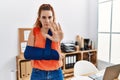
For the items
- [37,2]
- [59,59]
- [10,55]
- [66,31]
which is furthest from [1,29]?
[59,59]

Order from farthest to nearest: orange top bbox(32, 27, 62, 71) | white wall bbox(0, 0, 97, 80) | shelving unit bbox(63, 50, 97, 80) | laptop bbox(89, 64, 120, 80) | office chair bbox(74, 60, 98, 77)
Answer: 1. shelving unit bbox(63, 50, 97, 80)
2. white wall bbox(0, 0, 97, 80)
3. office chair bbox(74, 60, 98, 77)
4. laptop bbox(89, 64, 120, 80)
5. orange top bbox(32, 27, 62, 71)

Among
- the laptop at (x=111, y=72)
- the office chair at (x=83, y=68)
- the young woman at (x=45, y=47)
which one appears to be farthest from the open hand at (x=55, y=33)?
the office chair at (x=83, y=68)

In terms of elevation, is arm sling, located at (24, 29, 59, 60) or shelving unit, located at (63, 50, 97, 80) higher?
arm sling, located at (24, 29, 59, 60)

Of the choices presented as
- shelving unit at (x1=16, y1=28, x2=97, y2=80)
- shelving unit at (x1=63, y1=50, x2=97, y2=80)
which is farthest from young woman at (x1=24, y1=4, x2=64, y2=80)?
shelving unit at (x1=63, y1=50, x2=97, y2=80)

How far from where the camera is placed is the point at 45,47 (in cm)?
130

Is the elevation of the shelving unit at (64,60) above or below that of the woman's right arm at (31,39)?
below

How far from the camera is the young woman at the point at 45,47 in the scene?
4.12 ft

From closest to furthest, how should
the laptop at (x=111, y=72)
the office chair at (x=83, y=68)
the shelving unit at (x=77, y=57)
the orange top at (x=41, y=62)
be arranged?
the orange top at (x=41, y=62), the laptop at (x=111, y=72), the office chair at (x=83, y=68), the shelving unit at (x=77, y=57)

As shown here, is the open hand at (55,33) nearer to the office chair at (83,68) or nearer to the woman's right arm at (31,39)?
the woman's right arm at (31,39)

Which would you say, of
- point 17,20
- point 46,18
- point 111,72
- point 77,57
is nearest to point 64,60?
point 77,57

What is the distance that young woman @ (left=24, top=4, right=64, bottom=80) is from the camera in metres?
1.26

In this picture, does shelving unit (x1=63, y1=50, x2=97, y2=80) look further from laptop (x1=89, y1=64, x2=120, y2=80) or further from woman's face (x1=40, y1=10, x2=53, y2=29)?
woman's face (x1=40, y1=10, x2=53, y2=29)

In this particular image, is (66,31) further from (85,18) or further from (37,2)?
(37,2)

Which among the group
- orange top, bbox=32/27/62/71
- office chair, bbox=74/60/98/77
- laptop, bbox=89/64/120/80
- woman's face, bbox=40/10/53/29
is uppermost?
woman's face, bbox=40/10/53/29
